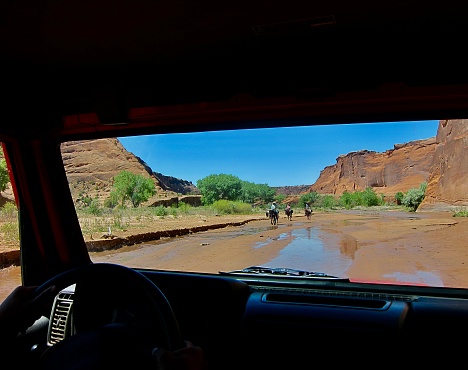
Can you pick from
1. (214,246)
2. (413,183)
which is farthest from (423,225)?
(214,246)

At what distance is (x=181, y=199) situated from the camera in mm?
3754

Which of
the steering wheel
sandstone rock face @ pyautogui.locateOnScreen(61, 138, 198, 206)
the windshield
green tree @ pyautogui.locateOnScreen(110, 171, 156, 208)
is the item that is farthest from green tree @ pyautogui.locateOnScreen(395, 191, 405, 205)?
the steering wheel

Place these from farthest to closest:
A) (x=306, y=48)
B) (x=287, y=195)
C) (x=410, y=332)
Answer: (x=287, y=195) → (x=306, y=48) → (x=410, y=332)

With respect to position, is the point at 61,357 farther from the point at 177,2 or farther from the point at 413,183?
the point at 413,183

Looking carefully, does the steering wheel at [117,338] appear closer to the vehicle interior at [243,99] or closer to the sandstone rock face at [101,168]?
the vehicle interior at [243,99]

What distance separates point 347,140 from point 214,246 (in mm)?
1445

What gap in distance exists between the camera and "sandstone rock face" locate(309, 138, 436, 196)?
9.41 ft

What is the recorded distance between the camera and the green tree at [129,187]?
362 centimetres

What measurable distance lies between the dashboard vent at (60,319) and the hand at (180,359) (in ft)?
5.16

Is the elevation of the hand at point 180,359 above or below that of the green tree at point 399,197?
below

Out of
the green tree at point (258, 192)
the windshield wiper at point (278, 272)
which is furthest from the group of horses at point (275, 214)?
the windshield wiper at point (278, 272)

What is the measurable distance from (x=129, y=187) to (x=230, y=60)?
4.73 feet

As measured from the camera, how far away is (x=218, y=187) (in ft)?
12.1

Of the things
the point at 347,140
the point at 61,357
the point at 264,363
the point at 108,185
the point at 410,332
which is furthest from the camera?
the point at 108,185
